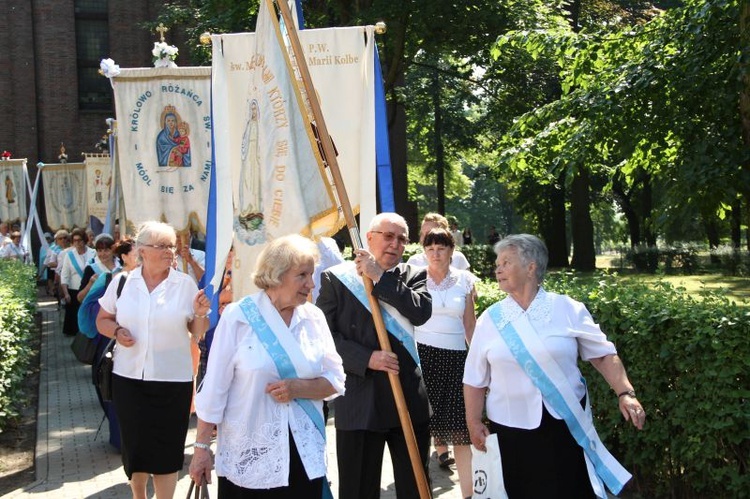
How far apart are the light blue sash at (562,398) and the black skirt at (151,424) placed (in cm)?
261

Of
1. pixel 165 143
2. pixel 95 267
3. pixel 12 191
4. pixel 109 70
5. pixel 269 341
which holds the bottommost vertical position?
pixel 269 341

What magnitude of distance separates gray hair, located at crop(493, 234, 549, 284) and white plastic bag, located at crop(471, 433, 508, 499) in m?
0.84

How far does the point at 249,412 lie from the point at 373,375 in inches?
50.0

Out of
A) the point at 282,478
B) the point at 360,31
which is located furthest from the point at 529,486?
the point at 360,31

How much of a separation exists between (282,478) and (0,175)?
26436 mm

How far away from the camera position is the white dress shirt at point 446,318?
23.4 feet

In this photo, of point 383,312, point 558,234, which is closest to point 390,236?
point 383,312

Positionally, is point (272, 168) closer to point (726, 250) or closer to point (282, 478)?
point (282, 478)

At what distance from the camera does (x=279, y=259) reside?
14.4 ft

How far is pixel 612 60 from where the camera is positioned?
898 centimetres

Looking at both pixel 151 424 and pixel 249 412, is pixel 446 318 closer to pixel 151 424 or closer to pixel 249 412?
pixel 151 424

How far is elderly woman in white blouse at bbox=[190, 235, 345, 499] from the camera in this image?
4.30m

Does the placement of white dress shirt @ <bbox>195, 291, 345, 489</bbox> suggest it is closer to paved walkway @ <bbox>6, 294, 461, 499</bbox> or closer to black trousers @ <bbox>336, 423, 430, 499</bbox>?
black trousers @ <bbox>336, 423, 430, 499</bbox>

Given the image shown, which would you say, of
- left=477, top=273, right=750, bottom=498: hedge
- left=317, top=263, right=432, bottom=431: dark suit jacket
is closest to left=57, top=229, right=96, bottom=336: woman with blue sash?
left=477, top=273, right=750, bottom=498: hedge
